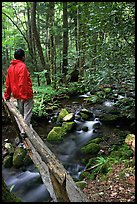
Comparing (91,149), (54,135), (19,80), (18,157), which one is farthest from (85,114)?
(19,80)

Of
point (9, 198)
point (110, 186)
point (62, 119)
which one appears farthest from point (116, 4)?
point (62, 119)

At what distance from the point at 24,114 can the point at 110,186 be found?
9.00ft

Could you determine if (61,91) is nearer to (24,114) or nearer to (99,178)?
(24,114)

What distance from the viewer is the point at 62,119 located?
9867 mm

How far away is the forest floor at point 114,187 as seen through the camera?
4.48 metres

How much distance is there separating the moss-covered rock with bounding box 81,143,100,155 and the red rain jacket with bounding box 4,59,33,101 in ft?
9.17

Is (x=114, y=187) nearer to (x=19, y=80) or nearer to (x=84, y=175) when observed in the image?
(x=84, y=175)

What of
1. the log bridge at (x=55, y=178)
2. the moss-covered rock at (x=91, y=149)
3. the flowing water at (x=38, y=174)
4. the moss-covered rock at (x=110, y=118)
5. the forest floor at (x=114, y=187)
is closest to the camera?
the log bridge at (x=55, y=178)

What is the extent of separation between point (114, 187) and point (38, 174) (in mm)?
2501

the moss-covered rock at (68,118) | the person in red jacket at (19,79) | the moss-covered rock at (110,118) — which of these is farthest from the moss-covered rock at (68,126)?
the person in red jacket at (19,79)

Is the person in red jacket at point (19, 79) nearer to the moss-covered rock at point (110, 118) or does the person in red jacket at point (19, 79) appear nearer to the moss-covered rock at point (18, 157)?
the moss-covered rock at point (18, 157)

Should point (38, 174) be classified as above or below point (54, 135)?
below

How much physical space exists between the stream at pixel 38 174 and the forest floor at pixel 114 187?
3.35 feet

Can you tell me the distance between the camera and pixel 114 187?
4812mm
